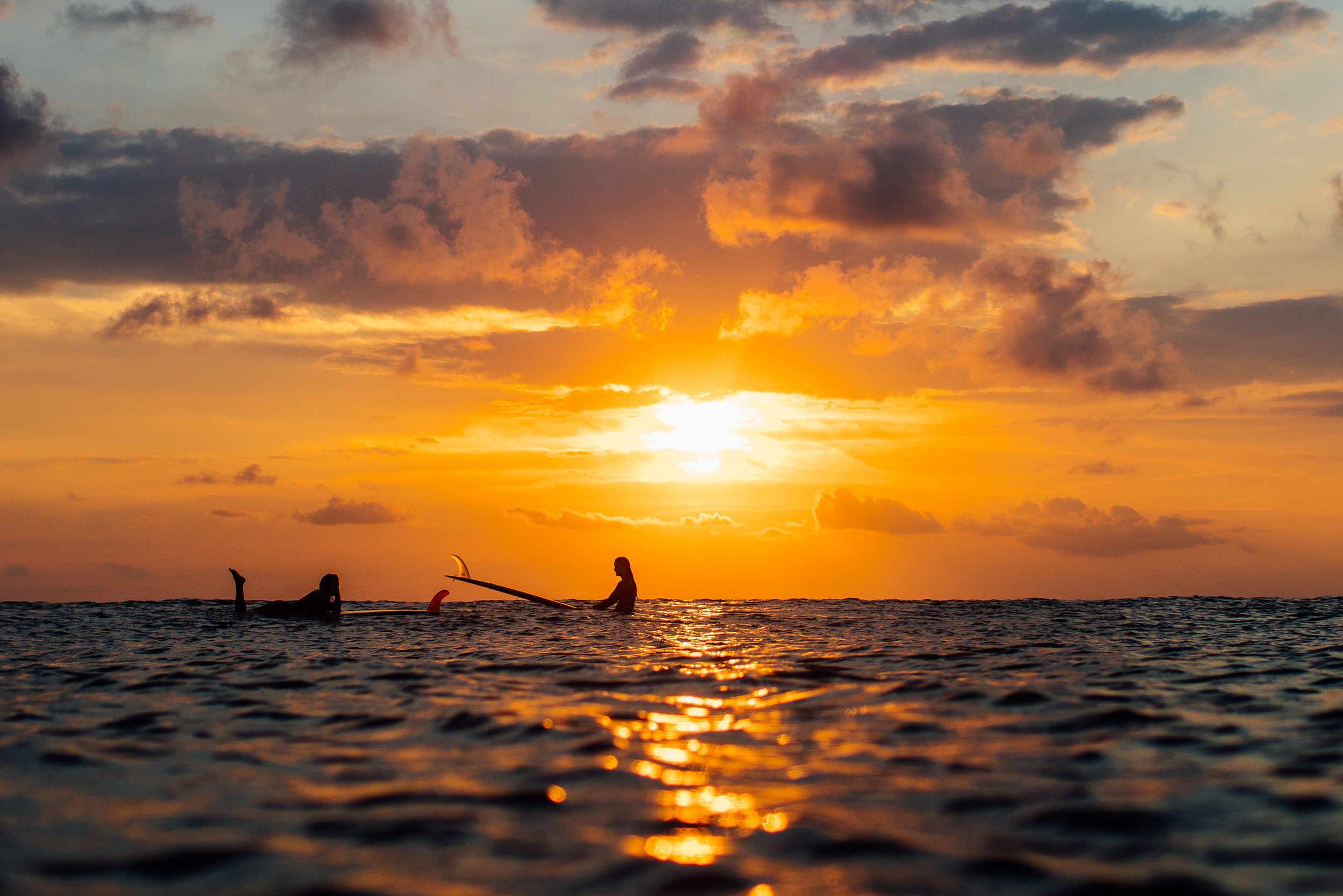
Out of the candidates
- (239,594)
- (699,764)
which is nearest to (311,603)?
(239,594)

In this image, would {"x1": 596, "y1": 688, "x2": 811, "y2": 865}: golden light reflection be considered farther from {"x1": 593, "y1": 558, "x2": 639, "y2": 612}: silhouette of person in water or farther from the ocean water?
{"x1": 593, "y1": 558, "x2": 639, "y2": 612}: silhouette of person in water

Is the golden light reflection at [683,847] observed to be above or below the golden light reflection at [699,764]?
above

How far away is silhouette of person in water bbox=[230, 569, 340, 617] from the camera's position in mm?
29250

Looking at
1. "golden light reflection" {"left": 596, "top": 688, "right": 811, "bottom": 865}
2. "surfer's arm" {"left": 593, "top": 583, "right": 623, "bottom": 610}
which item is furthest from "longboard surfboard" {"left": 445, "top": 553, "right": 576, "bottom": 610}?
"golden light reflection" {"left": 596, "top": 688, "right": 811, "bottom": 865}

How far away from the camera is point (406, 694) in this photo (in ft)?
41.7

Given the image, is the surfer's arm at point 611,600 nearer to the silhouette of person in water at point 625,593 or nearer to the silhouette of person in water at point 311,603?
the silhouette of person in water at point 625,593

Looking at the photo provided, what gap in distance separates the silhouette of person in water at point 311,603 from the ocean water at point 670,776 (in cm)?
1139

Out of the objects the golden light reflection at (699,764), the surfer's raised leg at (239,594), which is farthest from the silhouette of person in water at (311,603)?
the golden light reflection at (699,764)

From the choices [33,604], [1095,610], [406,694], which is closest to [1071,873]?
[406,694]

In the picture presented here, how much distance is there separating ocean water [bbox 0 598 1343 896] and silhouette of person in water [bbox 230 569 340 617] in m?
11.4

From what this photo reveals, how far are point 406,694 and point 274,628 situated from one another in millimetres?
15334

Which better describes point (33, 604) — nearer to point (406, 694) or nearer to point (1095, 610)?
point (406, 694)

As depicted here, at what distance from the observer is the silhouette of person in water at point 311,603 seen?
29.2m

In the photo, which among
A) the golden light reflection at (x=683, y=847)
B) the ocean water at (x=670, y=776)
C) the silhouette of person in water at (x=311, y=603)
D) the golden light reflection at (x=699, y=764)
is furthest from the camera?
the silhouette of person in water at (x=311, y=603)
